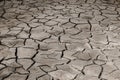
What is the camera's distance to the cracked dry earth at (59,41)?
303 cm

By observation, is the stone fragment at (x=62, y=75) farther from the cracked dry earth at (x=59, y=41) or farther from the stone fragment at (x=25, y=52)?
the stone fragment at (x=25, y=52)

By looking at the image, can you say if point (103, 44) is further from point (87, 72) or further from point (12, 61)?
point (12, 61)

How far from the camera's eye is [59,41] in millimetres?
3842

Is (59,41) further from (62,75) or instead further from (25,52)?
(62,75)

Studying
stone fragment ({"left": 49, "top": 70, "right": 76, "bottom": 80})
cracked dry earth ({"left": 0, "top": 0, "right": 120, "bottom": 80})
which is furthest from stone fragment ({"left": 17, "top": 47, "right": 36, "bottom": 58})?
stone fragment ({"left": 49, "top": 70, "right": 76, "bottom": 80})

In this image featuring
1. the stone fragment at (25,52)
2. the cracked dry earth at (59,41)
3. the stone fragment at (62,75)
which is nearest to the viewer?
the stone fragment at (62,75)

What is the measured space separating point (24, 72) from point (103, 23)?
2208 millimetres

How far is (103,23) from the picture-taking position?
457 centimetres

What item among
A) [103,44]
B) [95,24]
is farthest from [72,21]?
[103,44]

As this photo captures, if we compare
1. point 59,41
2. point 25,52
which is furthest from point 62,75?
point 59,41

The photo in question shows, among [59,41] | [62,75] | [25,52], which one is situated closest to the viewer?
[62,75]

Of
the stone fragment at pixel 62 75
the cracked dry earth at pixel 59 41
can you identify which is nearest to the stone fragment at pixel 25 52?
the cracked dry earth at pixel 59 41

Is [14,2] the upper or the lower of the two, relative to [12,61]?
upper

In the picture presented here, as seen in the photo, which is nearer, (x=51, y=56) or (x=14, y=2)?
(x=51, y=56)
